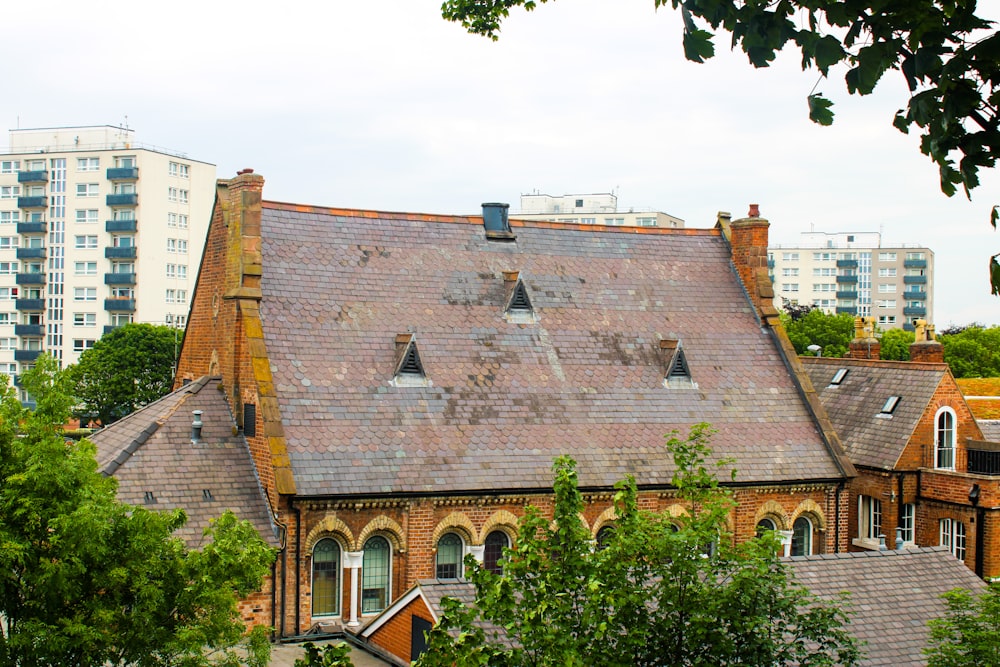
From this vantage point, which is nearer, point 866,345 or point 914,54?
point 914,54

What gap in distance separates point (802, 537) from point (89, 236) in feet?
229

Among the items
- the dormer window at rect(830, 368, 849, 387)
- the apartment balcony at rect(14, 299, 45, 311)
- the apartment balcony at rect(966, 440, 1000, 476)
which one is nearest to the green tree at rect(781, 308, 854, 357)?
the dormer window at rect(830, 368, 849, 387)

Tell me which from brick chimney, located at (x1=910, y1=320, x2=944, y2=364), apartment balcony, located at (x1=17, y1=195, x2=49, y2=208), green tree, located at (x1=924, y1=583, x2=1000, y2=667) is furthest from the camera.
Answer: apartment balcony, located at (x1=17, y1=195, x2=49, y2=208)

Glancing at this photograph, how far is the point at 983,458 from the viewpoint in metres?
34.5

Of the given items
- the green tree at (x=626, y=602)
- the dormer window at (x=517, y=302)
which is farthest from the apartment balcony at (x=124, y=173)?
the green tree at (x=626, y=602)

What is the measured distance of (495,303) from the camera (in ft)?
102

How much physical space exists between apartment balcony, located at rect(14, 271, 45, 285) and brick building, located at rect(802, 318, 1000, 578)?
6936 centimetres

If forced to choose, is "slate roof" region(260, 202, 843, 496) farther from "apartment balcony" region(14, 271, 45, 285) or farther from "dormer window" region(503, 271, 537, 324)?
"apartment balcony" region(14, 271, 45, 285)

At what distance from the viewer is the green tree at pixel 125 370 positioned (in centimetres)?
6919

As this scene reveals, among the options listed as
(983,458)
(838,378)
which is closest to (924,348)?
(838,378)

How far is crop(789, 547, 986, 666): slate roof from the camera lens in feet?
65.6

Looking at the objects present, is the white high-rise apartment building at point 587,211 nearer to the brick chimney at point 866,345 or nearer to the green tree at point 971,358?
the green tree at point 971,358

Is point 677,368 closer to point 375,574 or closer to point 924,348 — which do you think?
point 375,574

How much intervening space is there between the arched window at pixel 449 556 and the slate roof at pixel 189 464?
4255mm
